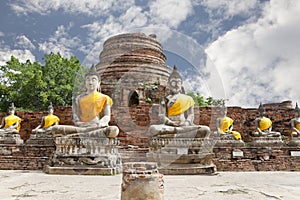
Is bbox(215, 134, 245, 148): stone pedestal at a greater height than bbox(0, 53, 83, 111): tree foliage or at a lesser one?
lesser

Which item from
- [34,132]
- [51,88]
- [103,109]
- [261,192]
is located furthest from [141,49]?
[261,192]

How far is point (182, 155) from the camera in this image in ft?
19.7

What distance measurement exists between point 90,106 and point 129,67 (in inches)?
445

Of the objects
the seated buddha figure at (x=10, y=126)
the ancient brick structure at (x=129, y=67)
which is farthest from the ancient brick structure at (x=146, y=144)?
the ancient brick structure at (x=129, y=67)

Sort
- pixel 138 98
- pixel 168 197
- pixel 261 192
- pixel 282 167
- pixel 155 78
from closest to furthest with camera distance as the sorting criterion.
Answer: pixel 168 197
pixel 261 192
pixel 282 167
pixel 138 98
pixel 155 78

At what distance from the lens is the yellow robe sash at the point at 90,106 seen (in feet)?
21.1

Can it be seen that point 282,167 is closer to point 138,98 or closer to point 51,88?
point 138,98

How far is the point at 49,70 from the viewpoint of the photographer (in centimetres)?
2059

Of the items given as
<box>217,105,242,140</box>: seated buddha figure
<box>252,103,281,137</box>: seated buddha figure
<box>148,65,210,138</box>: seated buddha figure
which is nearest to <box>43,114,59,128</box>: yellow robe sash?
<box>148,65,210,138</box>: seated buddha figure

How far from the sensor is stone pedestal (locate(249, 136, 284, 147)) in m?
10.9

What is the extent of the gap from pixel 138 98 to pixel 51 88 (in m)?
7.68

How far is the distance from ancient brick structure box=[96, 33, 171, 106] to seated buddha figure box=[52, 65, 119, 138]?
7770mm

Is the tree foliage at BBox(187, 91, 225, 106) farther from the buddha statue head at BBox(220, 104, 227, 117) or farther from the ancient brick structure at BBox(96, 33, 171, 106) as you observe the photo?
the ancient brick structure at BBox(96, 33, 171, 106)

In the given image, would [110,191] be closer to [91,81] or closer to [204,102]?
[91,81]
